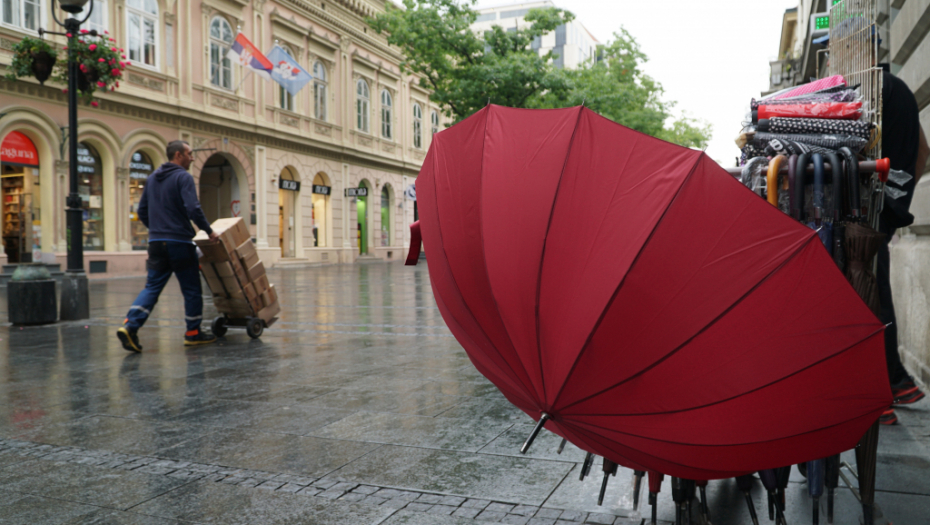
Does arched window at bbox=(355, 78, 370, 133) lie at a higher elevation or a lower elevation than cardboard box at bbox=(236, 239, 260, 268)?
higher

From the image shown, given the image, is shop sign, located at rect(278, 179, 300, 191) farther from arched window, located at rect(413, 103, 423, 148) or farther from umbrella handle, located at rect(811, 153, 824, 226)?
umbrella handle, located at rect(811, 153, 824, 226)

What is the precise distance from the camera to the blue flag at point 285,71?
23.7m

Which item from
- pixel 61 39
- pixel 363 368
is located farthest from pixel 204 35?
pixel 363 368

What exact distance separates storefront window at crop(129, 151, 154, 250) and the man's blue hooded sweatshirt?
636 inches

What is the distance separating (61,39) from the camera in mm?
19172

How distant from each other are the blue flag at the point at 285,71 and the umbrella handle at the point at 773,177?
23.1 metres

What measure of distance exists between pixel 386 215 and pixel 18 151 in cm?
2022

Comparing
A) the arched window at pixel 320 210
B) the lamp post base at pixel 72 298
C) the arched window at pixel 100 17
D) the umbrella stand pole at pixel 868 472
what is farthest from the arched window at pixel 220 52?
the umbrella stand pole at pixel 868 472

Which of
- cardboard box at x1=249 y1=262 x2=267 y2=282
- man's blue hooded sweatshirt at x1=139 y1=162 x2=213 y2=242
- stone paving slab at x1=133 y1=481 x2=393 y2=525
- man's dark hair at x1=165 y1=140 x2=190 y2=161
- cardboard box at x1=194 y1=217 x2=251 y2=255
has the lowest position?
stone paving slab at x1=133 y1=481 x2=393 y2=525

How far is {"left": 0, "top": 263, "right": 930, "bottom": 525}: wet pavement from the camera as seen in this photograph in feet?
9.09

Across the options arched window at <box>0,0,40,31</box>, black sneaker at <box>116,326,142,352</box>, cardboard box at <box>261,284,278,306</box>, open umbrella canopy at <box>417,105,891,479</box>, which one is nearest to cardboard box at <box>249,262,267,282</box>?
cardboard box at <box>261,284,278,306</box>

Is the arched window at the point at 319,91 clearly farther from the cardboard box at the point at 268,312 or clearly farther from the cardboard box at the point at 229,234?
the cardboard box at the point at 229,234

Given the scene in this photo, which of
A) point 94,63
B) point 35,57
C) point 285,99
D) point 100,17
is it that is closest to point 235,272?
point 94,63

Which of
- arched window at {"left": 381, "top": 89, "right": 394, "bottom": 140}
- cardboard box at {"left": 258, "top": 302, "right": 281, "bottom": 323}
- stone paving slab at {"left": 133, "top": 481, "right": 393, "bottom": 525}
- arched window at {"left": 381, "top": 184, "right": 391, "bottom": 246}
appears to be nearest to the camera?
stone paving slab at {"left": 133, "top": 481, "right": 393, "bottom": 525}
